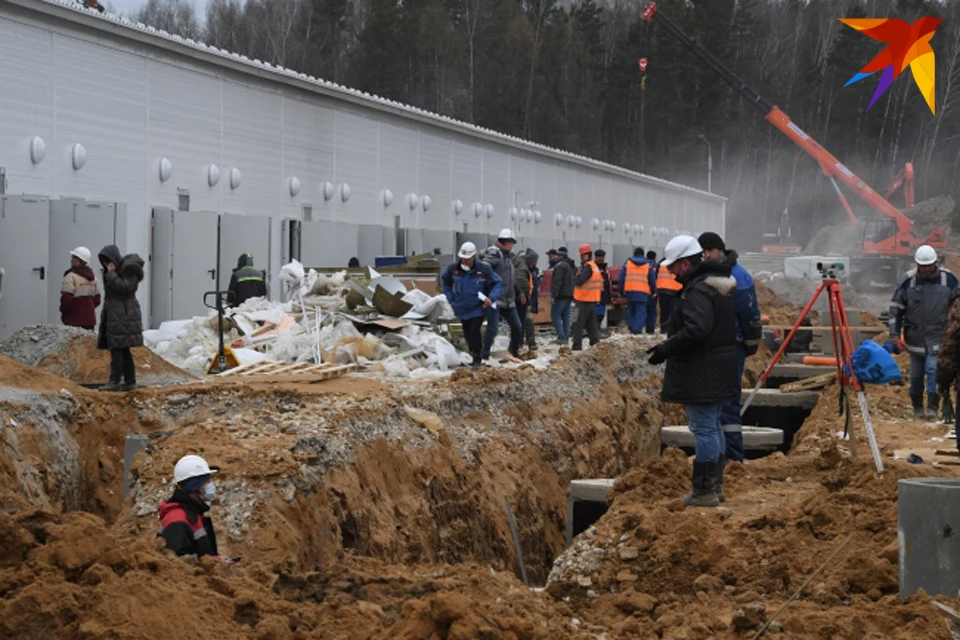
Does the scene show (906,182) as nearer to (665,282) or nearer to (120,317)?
(665,282)

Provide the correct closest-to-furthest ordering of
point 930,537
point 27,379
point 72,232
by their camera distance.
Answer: point 930,537
point 27,379
point 72,232

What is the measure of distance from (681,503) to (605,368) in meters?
9.92

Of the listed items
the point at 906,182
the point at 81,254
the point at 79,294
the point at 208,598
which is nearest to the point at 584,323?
the point at 79,294

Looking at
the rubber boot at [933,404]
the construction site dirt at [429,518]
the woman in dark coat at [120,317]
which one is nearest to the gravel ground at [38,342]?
the construction site dirt at [429,518]

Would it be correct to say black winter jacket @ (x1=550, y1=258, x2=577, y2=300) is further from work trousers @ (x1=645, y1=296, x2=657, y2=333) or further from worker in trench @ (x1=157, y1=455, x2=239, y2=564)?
worker in trench @ (x1=157, y1=455, x2=239, y2=564)

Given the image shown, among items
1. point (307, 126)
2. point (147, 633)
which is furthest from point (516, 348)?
point (147, 633)

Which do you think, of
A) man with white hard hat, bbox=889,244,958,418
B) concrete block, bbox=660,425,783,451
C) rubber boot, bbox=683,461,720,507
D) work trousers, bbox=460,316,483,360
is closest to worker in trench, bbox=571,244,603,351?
work trousers, bbox=460,316,483,360

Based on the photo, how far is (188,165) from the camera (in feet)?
78.9

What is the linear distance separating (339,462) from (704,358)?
3625mm

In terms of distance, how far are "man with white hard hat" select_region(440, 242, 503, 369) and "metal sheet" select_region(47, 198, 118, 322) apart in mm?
6774

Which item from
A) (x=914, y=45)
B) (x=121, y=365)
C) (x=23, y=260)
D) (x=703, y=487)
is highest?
(x=914, y=45)

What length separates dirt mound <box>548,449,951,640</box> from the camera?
242 inches

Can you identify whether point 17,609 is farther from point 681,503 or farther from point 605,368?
point 605,368

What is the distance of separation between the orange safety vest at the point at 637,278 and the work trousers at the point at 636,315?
383 mm
